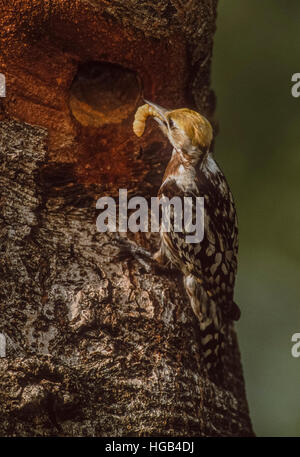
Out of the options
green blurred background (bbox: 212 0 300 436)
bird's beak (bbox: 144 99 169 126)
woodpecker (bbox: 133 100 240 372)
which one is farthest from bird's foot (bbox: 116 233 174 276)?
green blurred background (bbox: 212 0 300 436)

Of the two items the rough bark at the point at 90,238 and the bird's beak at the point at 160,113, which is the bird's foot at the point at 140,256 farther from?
the bird's beak at the point at 160,113

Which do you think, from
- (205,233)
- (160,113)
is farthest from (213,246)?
(160,113)

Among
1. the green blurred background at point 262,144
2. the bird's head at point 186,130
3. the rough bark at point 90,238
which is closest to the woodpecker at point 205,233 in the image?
the bird's head at point 186,130

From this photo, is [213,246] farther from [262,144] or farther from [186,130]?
[262,144]

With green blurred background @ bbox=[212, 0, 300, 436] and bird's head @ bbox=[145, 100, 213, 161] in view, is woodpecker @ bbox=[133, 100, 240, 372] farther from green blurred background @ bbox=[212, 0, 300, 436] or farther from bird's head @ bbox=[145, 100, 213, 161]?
green blurred background @ bbox=[212, 0, 300, 436]

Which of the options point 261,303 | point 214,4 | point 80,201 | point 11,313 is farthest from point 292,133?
point 11,313
